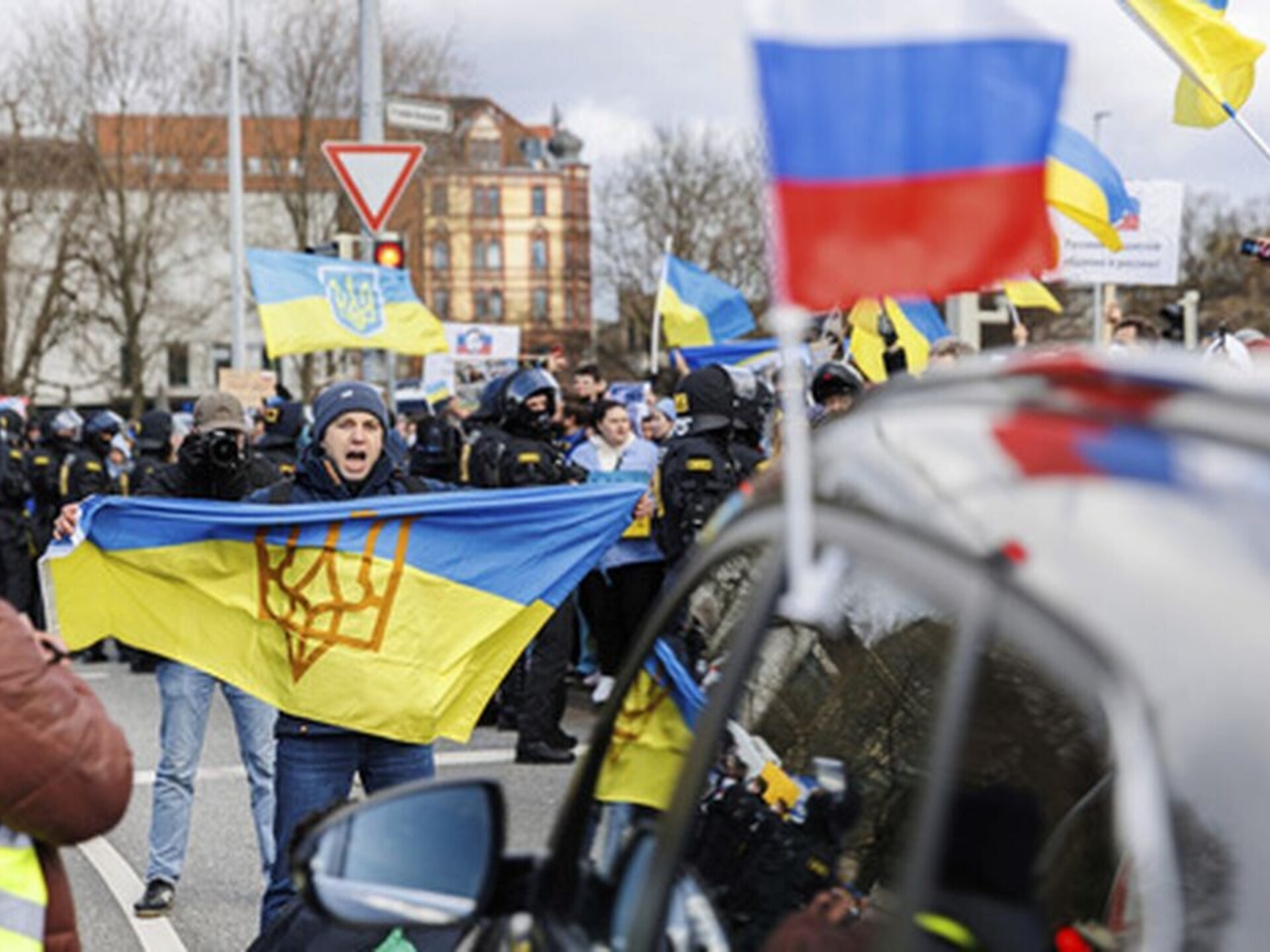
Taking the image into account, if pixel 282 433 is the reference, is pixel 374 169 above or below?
above

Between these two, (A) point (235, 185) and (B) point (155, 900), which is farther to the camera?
(A) point (235, 185)

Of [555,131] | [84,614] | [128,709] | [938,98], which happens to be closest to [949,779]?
[938,98]

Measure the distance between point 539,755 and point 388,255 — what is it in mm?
5934

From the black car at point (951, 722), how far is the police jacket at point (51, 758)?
0.68m

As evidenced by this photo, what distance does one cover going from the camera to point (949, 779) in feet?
5.30

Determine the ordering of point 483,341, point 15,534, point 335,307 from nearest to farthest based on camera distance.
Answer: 1. point 335,307
2. point 15,534
3. point 483,341

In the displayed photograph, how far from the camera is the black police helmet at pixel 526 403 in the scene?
1089 centimetres

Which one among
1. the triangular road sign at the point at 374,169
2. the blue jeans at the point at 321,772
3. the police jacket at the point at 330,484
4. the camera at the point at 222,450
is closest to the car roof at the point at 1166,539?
the blue jeans at the point at 321,772

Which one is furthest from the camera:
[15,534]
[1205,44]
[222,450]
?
[15,534]

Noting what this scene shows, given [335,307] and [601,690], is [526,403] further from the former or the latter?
[335,307]

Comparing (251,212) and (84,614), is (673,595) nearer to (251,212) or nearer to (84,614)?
(84,614)

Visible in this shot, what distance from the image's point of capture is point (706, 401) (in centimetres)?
990

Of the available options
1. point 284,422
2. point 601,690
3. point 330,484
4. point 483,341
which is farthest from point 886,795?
point 483,341

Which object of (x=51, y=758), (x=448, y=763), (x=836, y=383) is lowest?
(x=448, y=763)
